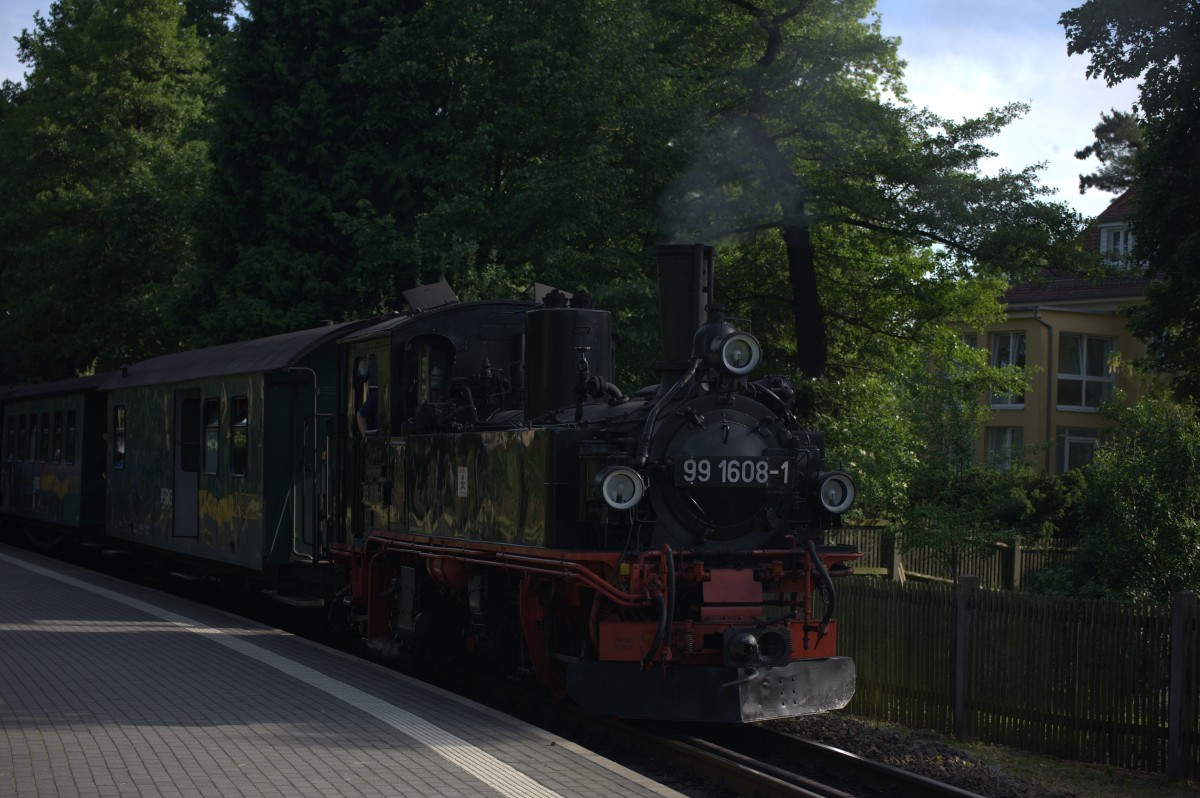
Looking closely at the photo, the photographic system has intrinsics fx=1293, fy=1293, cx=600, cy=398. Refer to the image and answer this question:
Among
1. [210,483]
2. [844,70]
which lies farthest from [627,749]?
[844,70]

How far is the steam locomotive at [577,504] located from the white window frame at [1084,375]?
28.4 m

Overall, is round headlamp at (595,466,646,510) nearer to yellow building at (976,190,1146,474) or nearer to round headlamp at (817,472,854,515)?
round headlamp at (817,472,854,515)

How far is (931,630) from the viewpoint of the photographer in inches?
420

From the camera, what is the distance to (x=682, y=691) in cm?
871

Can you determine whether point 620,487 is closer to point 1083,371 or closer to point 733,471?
point 733,471

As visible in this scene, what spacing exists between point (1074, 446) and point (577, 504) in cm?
3165

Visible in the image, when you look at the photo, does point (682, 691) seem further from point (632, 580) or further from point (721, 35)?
point (721, 35)

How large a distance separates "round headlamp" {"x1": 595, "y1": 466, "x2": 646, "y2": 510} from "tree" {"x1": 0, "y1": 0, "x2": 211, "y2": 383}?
25077mm

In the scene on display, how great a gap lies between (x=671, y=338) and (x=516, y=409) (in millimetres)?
1985

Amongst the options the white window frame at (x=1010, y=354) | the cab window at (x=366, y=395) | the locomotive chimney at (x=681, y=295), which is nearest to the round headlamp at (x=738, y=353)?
the locomotive chimney at (x=681, y=295)

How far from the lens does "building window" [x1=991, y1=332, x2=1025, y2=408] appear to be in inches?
1469

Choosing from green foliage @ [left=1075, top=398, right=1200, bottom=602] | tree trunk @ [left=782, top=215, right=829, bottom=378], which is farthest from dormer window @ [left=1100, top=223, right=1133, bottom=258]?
green foliage @ [left=1075, top=398, right=1200, bottom=602]

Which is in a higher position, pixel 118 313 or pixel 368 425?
pixel 118 313

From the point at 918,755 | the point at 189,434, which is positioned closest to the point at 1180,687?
the point at 918,755
